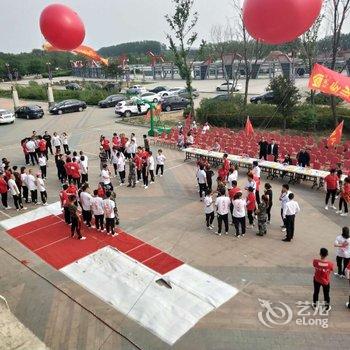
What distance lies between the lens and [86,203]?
1178cm

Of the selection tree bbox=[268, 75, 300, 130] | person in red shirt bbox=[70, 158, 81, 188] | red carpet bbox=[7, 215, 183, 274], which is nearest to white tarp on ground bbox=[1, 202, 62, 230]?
red carpet bbox=[7, 215, 183, 274]

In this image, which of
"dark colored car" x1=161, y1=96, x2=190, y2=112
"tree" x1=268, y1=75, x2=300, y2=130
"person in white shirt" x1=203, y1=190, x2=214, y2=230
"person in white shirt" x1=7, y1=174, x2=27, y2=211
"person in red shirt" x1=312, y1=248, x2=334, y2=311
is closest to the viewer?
"person in red shirt" x1=312, y1=248, x2=334, y2=311

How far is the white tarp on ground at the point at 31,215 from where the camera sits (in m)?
12.8

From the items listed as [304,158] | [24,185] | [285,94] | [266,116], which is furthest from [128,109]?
[304,158]

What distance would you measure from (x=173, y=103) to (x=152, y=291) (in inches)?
1070

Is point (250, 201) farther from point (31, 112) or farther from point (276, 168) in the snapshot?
point (31, 112)

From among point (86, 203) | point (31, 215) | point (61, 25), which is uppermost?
point (61, 25)

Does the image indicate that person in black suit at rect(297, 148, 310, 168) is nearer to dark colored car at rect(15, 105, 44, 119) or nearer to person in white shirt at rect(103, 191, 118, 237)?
person in white shirt at rect(103, 191, 118, 237)

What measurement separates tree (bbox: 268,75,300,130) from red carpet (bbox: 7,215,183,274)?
14262 mm

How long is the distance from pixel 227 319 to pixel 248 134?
42.2 feet

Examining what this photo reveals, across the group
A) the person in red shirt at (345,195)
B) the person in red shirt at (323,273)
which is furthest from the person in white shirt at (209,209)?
the person in red shirt at (323,273)

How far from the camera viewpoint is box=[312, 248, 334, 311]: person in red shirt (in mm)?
7402

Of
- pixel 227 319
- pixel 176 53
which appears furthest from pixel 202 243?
pixel 176 53

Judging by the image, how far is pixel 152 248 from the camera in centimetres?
1068
